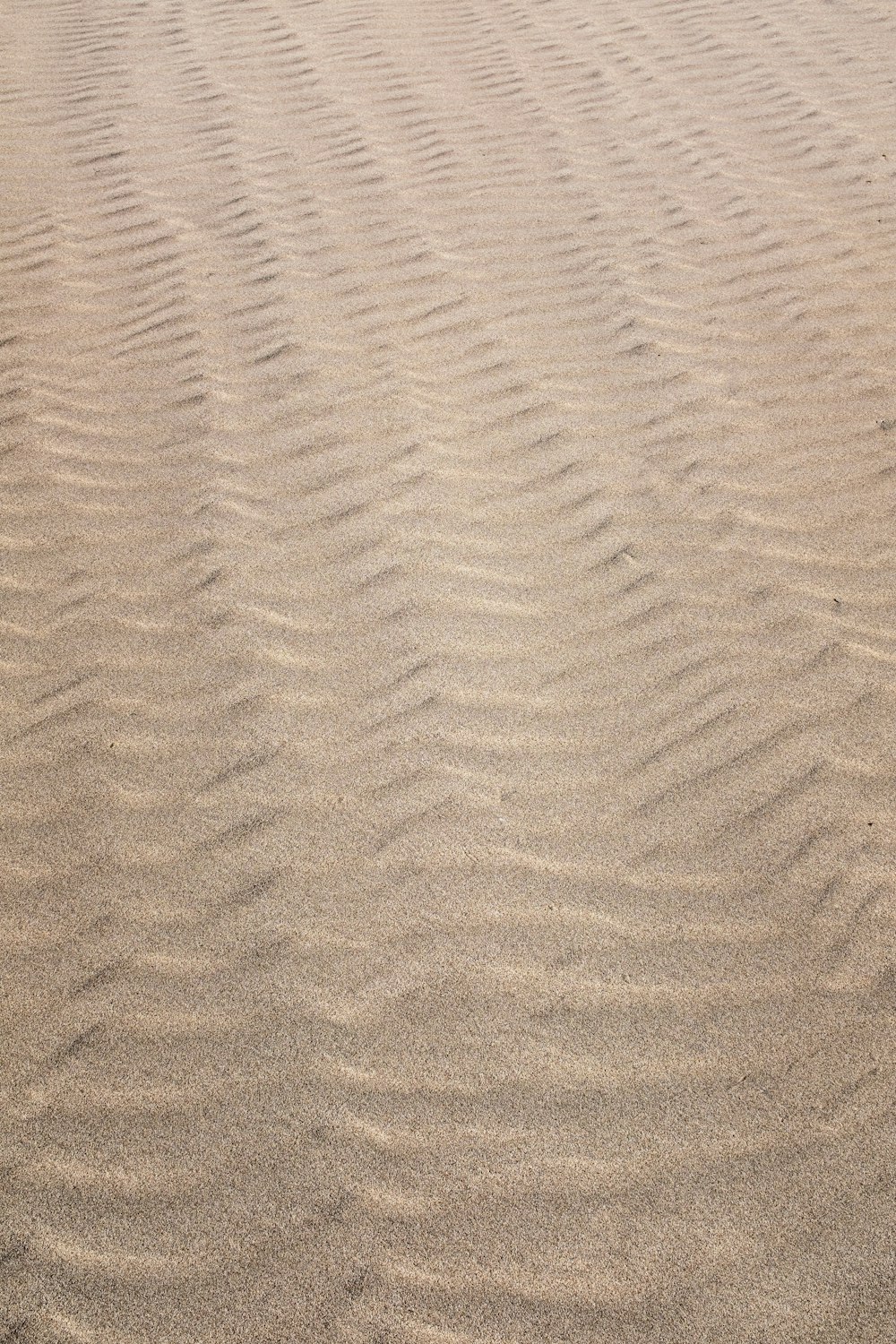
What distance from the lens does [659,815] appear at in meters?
2.69

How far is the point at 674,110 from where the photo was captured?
246 inches

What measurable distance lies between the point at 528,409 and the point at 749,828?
1836 millimetres

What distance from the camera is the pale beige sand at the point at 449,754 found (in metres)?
1.99

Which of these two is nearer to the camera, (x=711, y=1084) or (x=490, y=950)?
(x=711, y=1084)

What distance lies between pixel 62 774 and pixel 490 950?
104 cm

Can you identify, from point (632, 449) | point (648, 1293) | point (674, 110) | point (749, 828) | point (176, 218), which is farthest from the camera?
point (674, 110)

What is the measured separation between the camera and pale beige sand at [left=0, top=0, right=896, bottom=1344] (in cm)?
199

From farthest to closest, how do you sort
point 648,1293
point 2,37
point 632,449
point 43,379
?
point 2,37, point 43,379, point 632,449, point 648,1293

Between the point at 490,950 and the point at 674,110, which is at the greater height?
the point at 674,110

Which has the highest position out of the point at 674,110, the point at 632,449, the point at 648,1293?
the point at 674,110

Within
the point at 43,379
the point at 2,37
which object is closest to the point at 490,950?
the point at 43,379

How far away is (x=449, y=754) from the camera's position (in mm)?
2836

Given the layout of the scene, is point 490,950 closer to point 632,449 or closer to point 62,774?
point 62,774

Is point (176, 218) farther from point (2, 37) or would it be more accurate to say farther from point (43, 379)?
point (2, 37)
